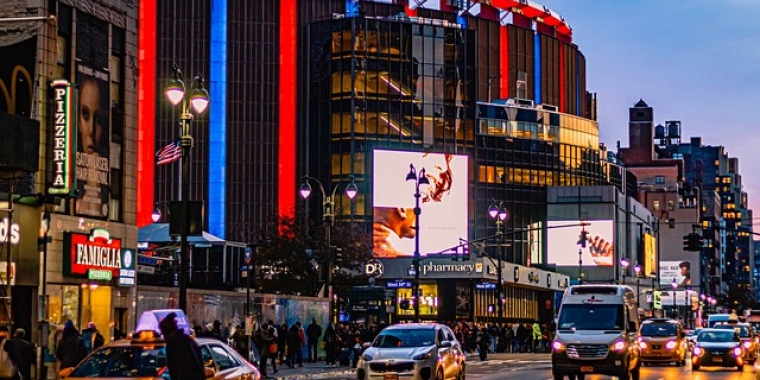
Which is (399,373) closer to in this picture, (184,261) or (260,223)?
(184,261)

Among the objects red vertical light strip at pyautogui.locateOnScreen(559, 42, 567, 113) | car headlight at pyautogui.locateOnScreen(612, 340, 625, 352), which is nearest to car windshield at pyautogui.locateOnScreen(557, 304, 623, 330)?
car headlight at pyautogui.locateOnScreen(612, 340, 625, 352)

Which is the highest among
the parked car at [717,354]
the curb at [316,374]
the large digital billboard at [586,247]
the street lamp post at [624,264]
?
the large digital billboard at [586,247]

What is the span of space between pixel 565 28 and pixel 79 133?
381 feet

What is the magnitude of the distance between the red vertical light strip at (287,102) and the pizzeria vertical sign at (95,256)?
68.2 meters

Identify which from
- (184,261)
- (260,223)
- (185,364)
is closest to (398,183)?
(260,223)

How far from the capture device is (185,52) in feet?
356

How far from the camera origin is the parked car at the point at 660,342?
4794cm

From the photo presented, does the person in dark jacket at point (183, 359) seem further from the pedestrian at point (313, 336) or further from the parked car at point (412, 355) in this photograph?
the pedestrian at point (313, 336)

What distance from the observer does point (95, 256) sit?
39.3 m

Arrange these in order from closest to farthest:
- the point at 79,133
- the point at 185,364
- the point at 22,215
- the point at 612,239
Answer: the point at 185,364 < the point at 22,215 < the point at 79,133 < the point at 612,239

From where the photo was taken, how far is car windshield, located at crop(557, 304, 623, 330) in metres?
34.1

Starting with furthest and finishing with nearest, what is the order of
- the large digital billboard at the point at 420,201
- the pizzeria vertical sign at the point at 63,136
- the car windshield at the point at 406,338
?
1. the large digital billboard at the point at 420,201
2. the pizzeria vertical sign at the point at 63,136
3. the car windshield at the point at 406,338

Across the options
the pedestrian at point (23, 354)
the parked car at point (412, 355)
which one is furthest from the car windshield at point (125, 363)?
the parked car at point (412, 355)

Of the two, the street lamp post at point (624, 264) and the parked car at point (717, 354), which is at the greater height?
the street lamp post at point (624, 264)
